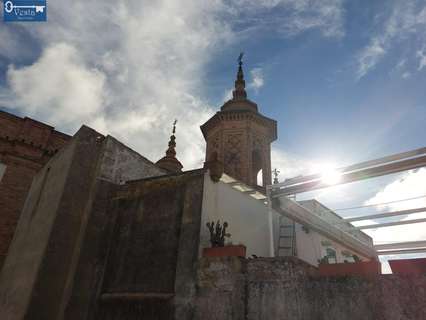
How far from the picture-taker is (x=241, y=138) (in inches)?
682

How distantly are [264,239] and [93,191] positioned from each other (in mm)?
5151

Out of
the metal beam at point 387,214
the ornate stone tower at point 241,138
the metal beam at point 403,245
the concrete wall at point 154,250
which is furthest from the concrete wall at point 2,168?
the metal beam at point 403,245

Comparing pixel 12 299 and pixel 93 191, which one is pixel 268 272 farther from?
pixel 12 299

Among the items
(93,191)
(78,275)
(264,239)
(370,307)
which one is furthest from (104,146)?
(370,307)

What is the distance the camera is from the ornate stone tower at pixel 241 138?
16.7 metres

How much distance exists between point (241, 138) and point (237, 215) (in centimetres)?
950

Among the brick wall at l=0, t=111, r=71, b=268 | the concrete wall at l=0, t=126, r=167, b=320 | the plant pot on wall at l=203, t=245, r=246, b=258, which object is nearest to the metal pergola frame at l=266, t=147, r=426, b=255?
the plant pot on wall at l=203, t=245, r=246, b=258

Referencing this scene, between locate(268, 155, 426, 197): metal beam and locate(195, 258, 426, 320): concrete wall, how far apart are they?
7.85 ft

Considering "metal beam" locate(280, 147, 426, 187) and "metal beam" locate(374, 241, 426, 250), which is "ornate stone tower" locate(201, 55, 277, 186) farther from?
"metal beam" locate(280, 147, 426, 187)

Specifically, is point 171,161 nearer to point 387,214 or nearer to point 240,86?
point 240,86

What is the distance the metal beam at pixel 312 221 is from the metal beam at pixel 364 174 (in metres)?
0.61

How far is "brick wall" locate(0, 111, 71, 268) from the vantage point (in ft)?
42.7

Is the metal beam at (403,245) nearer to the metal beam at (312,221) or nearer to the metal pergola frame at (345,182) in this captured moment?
the metal pergola frame at (345,182)

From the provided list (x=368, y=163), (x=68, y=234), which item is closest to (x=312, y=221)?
(x=368, y=163)
